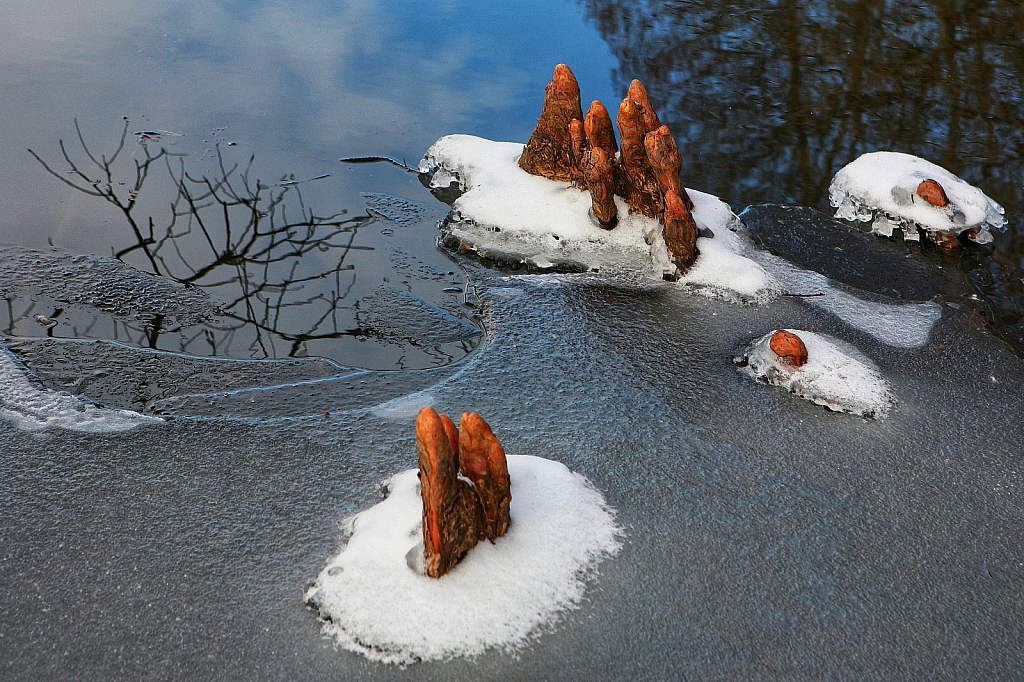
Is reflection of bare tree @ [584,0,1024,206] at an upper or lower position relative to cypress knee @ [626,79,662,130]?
lower

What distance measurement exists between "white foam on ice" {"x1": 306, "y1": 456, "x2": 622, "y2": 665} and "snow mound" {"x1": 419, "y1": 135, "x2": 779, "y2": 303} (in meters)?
1.78

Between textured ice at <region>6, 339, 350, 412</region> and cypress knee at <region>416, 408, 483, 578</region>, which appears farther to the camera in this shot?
textured ice at <region>6, 339, 350, 412</region>

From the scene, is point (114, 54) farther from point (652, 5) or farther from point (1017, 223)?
point (1017, 223)

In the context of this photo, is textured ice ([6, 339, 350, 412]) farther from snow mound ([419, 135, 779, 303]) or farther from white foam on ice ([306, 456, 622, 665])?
snow mound ([419, 135, 779, 303])

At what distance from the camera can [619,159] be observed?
442 cm

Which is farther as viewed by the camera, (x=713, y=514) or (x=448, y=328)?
(x=448, y=328)

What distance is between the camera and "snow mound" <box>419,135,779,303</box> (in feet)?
13.4

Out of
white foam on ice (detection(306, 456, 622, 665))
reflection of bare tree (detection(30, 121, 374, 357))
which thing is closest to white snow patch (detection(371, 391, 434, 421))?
white foam on ice (detection(306, 456, 622, 665))

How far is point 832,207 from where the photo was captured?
16.1ft

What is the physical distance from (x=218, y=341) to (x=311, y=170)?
1953 millimetres

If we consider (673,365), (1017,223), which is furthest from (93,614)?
(1017,223)

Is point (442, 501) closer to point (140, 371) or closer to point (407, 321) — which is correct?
point (407, 321)

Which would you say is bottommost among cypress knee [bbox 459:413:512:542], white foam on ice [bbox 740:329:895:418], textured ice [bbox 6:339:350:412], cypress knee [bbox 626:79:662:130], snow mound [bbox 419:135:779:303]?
white foam on ice [bbox 740:329:895:418]

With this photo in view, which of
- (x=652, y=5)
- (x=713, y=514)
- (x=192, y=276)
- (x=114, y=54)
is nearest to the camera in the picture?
(x=713, y=514)
